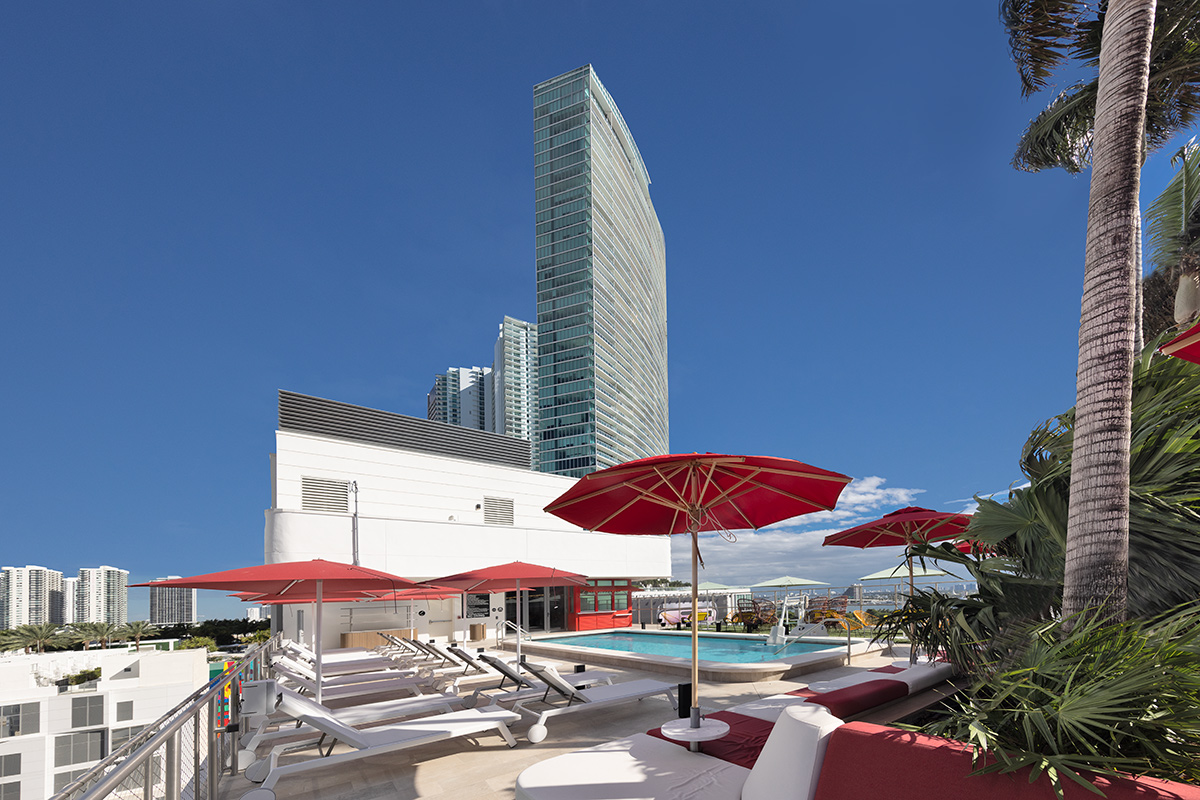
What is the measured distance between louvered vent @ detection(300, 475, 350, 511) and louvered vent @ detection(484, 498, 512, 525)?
5.57 m

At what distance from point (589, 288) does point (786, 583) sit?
58478 millimetres

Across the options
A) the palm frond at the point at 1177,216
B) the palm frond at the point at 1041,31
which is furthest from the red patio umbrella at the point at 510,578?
the palm frond at the point at 1177,216

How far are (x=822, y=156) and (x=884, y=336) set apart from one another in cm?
3616

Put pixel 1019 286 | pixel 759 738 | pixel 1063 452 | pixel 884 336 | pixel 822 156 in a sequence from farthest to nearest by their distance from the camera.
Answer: pixel 884 336
pixel 1019 286
pixel 822 156
pixel 1063 452
pixel 759 738

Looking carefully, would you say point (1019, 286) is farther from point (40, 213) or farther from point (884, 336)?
point (40, 213)

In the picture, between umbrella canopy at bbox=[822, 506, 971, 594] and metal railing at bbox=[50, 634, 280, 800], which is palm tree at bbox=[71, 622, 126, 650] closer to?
metal railing at bbox=[50, 634, 280, 800]

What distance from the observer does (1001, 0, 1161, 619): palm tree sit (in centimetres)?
325

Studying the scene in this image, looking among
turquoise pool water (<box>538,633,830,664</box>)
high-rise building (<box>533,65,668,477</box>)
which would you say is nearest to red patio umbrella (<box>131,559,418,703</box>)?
turquoise pool water (<box>538,633,830,664</box>)

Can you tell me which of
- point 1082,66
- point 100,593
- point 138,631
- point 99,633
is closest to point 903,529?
point 1082,66

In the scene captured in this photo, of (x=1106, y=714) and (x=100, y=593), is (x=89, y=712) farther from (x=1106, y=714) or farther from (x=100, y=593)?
(x=100, y=593)

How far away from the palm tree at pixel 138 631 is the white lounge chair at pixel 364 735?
35410 millimetres

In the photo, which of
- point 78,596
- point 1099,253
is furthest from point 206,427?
point 1099,253

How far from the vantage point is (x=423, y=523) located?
63.3 feet

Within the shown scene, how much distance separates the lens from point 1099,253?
3.59 m
